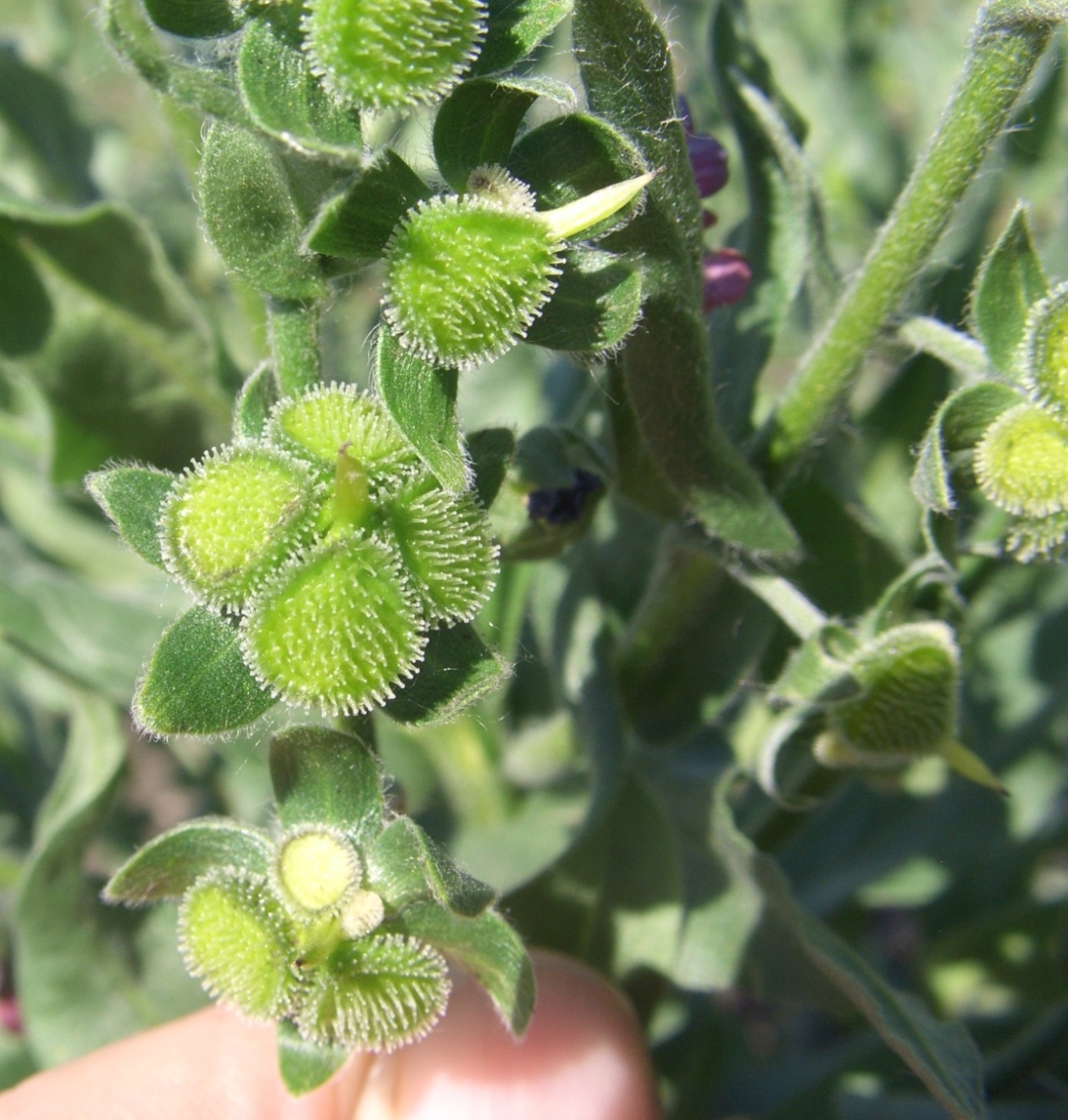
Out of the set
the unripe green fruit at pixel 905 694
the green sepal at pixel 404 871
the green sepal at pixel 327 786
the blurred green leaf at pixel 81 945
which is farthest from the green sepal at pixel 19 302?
the unripe green fruit at pixel 905 694

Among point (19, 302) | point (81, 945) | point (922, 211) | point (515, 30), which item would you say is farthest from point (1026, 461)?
point (81, 945)

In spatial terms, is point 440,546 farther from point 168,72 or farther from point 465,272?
point 168,72

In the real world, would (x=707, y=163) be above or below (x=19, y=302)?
above

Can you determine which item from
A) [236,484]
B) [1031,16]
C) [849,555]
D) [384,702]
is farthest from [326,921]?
[1031,16]

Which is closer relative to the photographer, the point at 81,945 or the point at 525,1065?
the point at 525,1065

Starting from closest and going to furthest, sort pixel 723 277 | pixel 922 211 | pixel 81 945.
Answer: pixel 922 211 → pixel 723 277 → pixel 81 945

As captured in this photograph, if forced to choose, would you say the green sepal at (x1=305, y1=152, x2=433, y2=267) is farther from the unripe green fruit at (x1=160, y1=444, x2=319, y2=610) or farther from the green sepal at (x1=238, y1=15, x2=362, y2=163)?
the unripe green fruit at (x1=160, y1=444, x2=319, y2=610)

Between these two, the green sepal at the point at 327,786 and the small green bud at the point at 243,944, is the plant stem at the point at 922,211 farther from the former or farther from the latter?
the small green bud at the point at 243,944
